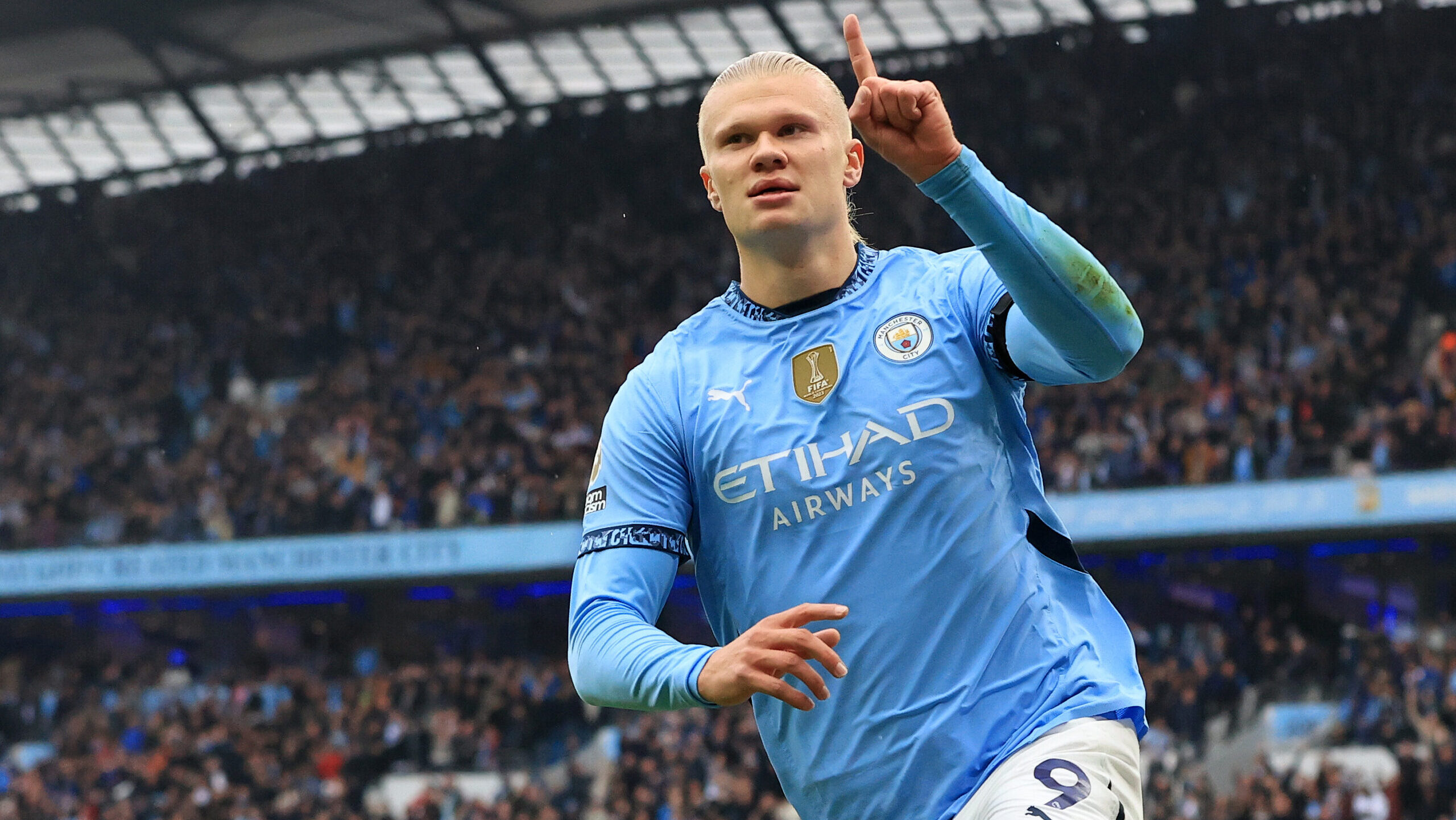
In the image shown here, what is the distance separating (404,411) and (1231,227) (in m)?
13.2

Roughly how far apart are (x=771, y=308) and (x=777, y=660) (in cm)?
114

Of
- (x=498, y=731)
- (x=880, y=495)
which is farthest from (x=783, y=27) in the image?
(x=880, y=495)

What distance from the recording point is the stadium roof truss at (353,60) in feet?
83.3

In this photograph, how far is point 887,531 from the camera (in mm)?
3143

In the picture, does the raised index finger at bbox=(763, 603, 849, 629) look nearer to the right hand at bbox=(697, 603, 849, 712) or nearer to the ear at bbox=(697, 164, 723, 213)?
the right hand at bbox=(697, 603, 849, 712)

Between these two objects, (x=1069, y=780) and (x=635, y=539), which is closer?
(x=1069, y=780)

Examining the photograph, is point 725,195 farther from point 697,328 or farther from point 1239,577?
point 1239,577

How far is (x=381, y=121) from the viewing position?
2955 cm

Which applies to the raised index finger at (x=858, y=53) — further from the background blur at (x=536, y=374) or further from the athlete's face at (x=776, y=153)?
the background blur at (x=536, y=374)

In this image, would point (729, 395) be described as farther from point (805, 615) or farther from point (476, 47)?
point (476, 47)

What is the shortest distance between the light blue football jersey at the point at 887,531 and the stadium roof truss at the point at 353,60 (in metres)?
22.4

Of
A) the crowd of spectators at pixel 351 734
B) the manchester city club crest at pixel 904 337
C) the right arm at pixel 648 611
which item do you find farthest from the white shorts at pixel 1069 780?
the crowd of spectators at pixel 351 734

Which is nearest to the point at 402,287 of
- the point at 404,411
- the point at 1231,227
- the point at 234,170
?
the point at 404,411

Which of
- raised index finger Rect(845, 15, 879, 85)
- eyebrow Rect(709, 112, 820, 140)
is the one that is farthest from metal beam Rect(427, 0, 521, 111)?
raised index finger Rect(845, 15, 879, 85)
